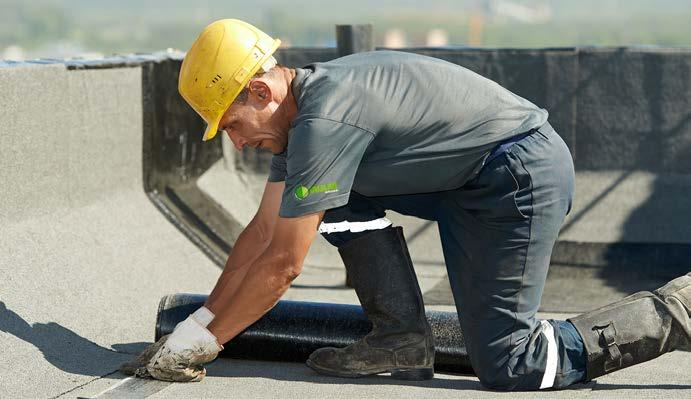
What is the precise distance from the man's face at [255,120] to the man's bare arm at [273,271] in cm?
35

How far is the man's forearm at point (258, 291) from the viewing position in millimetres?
3832

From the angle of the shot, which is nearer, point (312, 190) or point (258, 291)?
point (312, 190)

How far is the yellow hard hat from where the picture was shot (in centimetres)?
391

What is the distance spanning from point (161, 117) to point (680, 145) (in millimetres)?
3413

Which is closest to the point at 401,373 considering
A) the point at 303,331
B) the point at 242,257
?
the point at 303,331

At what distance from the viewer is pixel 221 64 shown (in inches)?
155

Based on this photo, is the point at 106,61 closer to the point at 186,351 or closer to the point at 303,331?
the point at 303,331

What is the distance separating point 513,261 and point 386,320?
0.61m

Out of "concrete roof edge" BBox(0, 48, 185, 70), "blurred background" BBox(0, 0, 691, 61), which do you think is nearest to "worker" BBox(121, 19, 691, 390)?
"concrete roof edge" BBox(0, 48, 185, 70)

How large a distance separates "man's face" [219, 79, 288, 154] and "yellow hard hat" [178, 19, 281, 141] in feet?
0.14

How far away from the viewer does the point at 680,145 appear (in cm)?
709

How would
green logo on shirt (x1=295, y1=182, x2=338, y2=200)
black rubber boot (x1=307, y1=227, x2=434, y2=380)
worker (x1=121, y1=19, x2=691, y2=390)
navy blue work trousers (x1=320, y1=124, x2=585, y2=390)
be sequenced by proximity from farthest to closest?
black rubber boot (x1=307, y1=227, x2=434, y2=380) < navy blue work trousers (x1=320, y1=124, x2=585, y2=390) < worker (x1=121, y1=19, x2=691, y2=390) < green logo on shirt (x1=295, y1=182, x2=338, y2=200)

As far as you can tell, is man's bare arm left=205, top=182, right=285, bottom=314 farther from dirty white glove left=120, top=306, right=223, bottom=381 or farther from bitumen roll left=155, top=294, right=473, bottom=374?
bitumen roll left=155, top=294, right=473, bottom=374

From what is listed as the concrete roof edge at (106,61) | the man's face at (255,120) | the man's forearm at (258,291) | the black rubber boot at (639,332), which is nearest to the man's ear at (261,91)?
the man's face at (255,120)
